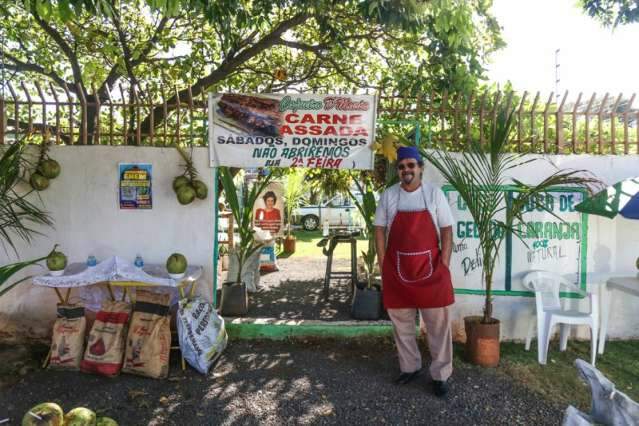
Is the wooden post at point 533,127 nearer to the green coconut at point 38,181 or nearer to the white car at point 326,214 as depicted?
the green coconut at point 38,181

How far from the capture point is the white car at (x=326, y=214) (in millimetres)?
18172

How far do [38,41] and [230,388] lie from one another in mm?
6725

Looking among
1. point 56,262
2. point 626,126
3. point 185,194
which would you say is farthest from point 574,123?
point 56,262

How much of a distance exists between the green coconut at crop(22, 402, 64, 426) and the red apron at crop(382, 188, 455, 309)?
2.57m

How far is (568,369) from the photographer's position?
441 cm

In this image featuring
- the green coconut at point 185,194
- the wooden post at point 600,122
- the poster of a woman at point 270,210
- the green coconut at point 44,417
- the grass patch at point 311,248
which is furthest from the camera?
the grass patch at point 311,248

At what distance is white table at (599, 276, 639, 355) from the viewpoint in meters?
4.45

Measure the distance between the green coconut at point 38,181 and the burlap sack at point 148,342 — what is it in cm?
168

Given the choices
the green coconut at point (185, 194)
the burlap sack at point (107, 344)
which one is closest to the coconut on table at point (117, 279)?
the burlap sack at point (107, 344)

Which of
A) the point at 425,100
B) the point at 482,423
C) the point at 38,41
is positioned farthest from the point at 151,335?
the point at 38,41

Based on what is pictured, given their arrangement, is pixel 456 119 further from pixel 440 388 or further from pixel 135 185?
pixel 135 185

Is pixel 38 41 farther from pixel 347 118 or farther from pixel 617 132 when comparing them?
pixel 617 132

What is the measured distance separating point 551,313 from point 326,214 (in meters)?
14.2

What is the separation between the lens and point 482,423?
3.49m
